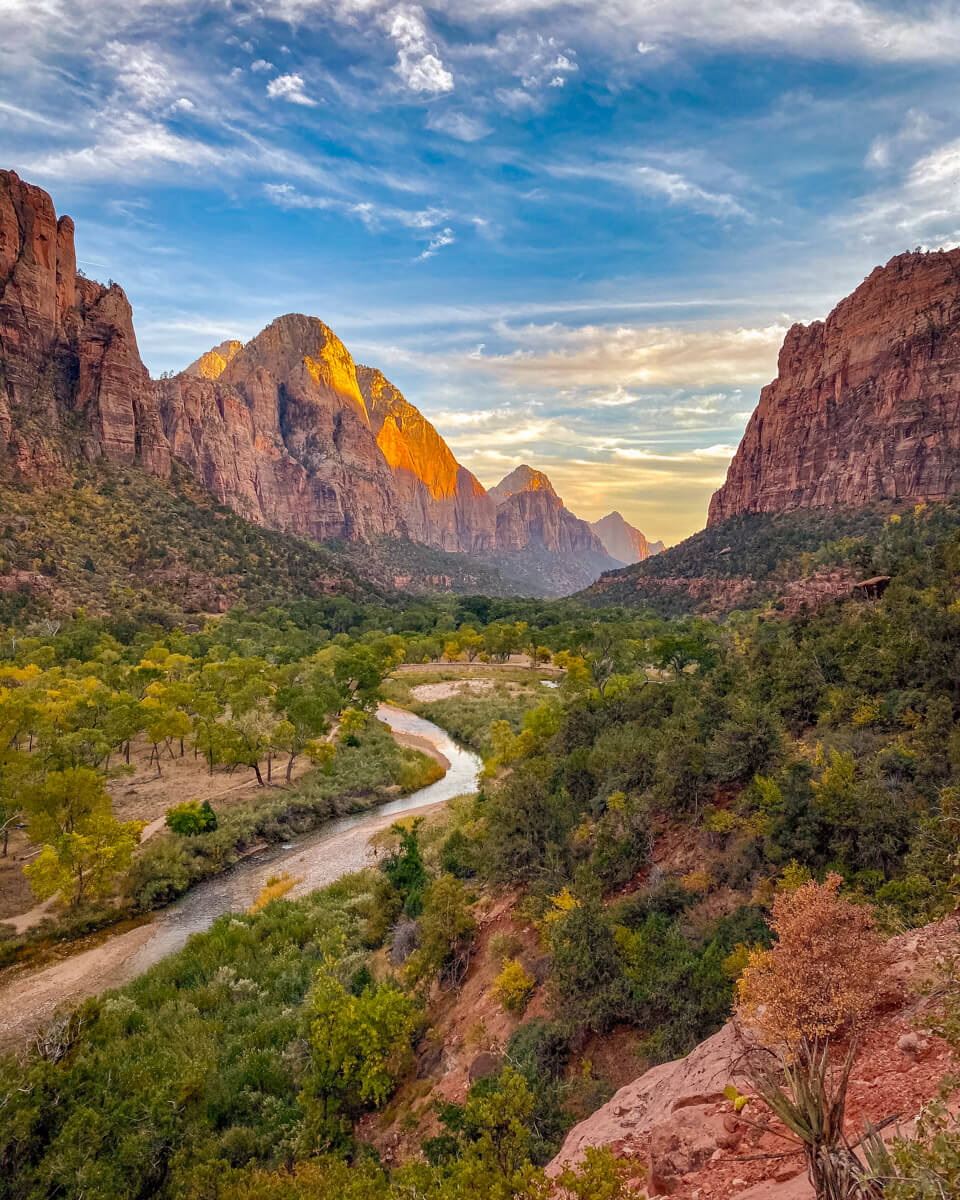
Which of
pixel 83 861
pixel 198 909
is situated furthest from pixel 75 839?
pixel 198 909

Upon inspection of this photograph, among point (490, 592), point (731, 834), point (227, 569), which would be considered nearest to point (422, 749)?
point (731, 834)

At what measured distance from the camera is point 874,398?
10488 cm

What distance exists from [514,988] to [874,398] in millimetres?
121886

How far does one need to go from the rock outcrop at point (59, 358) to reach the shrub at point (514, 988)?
82787mm

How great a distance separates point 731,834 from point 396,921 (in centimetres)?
1136

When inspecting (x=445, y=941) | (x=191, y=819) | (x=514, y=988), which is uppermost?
(x=514, y=988)

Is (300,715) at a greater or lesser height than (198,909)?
greater

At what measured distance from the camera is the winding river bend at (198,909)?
17453 millimetres

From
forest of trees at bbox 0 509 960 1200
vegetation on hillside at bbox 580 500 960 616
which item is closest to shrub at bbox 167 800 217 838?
forest of trees at bbox 0 509 960 1200

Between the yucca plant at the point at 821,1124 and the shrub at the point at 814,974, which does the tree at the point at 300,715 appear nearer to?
the shrub at the point at 814,974

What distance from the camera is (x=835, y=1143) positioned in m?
4.59

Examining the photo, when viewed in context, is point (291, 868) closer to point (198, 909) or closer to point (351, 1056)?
point (198, 909)

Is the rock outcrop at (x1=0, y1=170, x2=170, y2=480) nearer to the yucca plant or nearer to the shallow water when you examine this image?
the shallow water

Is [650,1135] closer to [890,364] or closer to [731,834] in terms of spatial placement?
[731,834]
